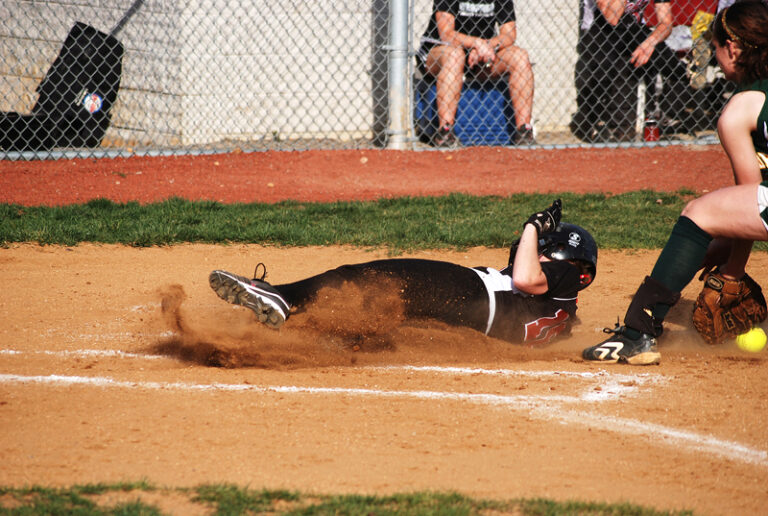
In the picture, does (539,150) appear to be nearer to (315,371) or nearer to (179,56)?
(179,56)

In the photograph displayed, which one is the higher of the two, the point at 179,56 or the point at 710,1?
the point at 710,1

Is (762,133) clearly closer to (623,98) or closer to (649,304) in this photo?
(649,304)

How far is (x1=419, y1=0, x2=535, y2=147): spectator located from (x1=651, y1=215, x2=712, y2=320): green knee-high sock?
602 cm

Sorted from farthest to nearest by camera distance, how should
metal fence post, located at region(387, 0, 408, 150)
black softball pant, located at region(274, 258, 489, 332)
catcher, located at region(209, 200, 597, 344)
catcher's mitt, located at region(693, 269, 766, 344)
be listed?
1. metal fence post, located at region(387, 0, 408, 150)
2. catcher's mitt, located at region(693, 269, 766, 344)
3. black softball pant, located at region(274, 258, 489, 332)
4. catcher, located at region(209, 200, 597, 344)

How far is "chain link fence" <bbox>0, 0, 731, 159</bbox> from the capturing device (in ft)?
32.9

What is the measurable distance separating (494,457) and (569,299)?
1.49 metres

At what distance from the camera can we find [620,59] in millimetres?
10398

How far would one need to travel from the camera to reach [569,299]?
419 cm

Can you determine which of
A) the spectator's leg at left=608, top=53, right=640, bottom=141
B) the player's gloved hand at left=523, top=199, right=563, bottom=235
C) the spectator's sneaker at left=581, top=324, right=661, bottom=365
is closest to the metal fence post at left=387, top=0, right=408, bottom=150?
the spectator's leg at left=608, top=53, right=640, bottom=141

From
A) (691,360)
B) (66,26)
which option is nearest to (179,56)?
(66,26)

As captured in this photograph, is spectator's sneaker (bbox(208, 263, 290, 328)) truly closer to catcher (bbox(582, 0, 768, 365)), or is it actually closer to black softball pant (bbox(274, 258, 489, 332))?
black softball pant (bbox(274, 258, 489, 332))

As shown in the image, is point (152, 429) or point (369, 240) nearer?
point (152, 429)

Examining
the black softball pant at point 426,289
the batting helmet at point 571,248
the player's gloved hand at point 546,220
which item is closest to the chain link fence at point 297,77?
the batting helmet at point 571,248

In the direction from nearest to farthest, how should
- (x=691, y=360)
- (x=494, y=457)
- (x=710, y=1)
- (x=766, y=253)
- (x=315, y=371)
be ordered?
(x=494, y=457) → (x=315, y=371) → (x=691, y=360) → (x=766, y=253) → (x=710, y=1)
